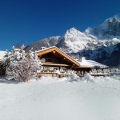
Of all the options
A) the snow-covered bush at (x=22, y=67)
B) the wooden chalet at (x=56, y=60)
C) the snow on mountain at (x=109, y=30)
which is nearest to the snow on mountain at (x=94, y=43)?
the snow on mountain at (x=109, y=30)

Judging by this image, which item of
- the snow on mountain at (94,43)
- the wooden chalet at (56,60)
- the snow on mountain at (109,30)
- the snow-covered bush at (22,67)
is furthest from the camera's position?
the snow on mountain at (109,30)

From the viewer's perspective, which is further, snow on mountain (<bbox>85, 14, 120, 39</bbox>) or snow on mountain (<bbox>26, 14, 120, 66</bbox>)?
snow on mountain (<bbox>85, 14, 120, 39</bbox>)

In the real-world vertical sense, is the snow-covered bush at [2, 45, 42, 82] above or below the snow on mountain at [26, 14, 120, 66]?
below

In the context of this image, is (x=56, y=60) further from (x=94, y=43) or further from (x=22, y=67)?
(x=94, y=43)

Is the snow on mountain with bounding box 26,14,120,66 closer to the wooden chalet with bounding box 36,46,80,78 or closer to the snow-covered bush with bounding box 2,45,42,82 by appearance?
the wooden chalet with bounding box 36,46,80,78

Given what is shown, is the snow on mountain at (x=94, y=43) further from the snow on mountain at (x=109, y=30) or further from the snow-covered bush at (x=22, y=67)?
the snow-covered bush at (x=22, y=67)

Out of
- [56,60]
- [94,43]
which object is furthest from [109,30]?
[56,60]

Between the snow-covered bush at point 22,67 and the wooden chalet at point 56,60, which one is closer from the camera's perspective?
the snow-covered bush at point 22,67

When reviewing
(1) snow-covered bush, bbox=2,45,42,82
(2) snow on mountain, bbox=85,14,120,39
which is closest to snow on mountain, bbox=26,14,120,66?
(2) snow on mountain, bbox=85,14,120,39

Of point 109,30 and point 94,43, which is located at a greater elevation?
point 109,30

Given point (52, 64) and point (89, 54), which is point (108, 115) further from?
point (89, 54)

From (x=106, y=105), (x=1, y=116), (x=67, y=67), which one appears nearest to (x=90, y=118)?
(x=106, y=105)

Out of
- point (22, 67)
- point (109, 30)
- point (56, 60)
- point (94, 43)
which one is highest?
point (109, 30)

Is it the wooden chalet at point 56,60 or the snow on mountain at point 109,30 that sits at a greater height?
the snow on mountain at point 109,30
